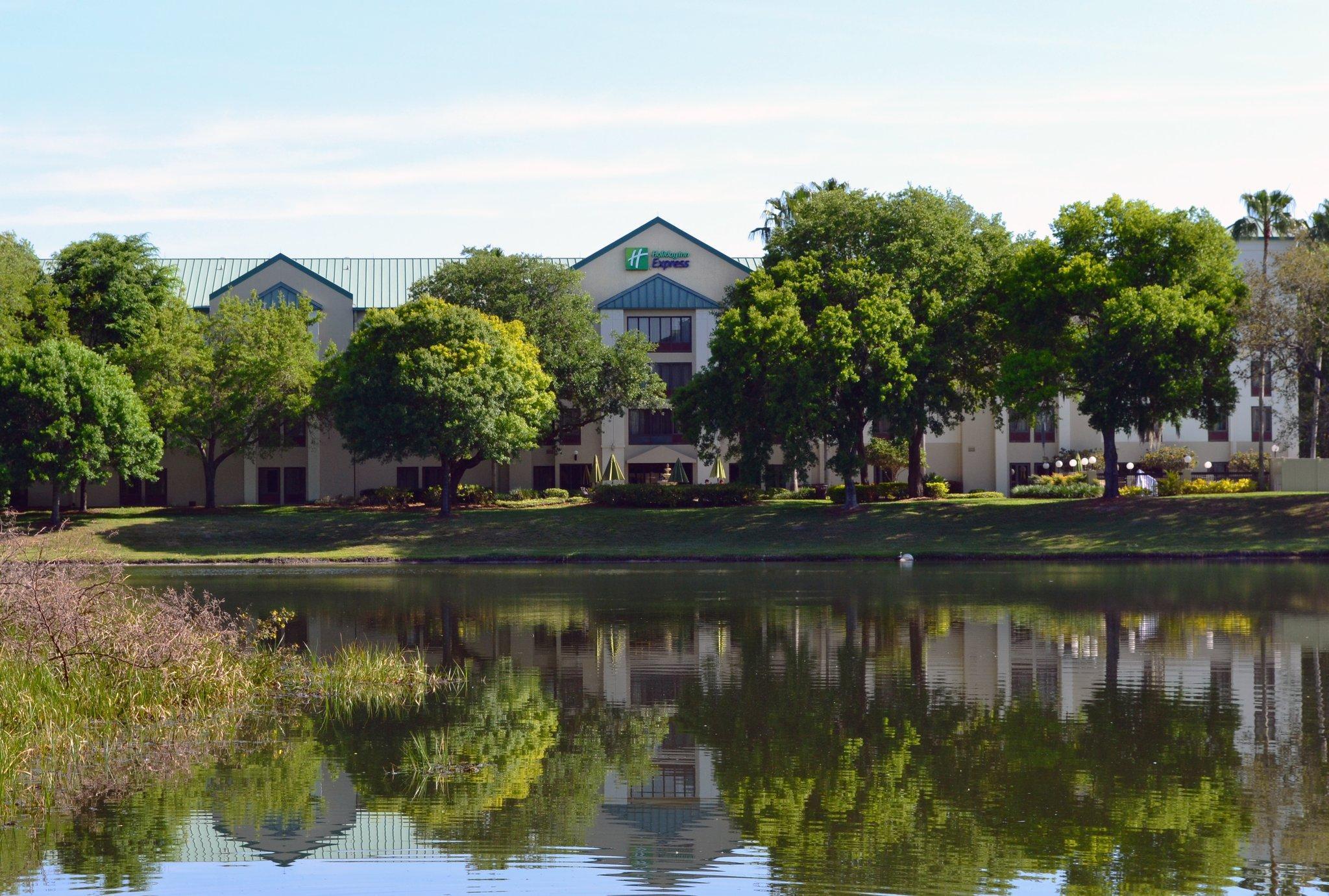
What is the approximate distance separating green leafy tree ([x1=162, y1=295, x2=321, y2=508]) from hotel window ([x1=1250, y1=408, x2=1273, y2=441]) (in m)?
49.6

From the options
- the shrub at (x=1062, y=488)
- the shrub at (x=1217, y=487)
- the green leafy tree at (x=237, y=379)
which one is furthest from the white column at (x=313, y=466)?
the shrub at (x=1217, y=487)

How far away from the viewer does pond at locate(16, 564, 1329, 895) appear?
38.4ft

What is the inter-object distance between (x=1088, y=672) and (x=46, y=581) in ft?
50.1

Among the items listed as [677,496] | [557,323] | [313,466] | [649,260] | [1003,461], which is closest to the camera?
[677,496]

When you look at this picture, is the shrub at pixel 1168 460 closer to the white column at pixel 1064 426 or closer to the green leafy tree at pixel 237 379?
the white column at pixel 1064 426

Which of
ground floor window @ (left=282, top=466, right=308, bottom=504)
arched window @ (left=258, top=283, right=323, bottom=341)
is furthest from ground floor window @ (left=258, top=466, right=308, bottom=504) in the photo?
arched window @ (left=258, top=283, right=323, bottom=341)

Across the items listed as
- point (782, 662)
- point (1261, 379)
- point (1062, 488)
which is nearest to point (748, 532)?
point (1062, 488)

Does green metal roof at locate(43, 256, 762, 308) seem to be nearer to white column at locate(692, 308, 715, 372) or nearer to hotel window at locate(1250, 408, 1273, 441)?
white column at locate(692, 308, 715, 372)

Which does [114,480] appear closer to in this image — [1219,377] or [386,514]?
[386,514]

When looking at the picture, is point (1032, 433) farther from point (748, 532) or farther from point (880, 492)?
point (748, 532)

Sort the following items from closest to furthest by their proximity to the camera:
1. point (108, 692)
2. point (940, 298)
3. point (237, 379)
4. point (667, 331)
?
1. point (108, 692)
2. point (940, 298)
3. point (237, 379)
4. point (667, 331)

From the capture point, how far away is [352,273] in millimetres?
81438

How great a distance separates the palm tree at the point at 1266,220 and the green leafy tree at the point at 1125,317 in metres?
14.4

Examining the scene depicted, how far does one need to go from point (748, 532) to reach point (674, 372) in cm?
2225
